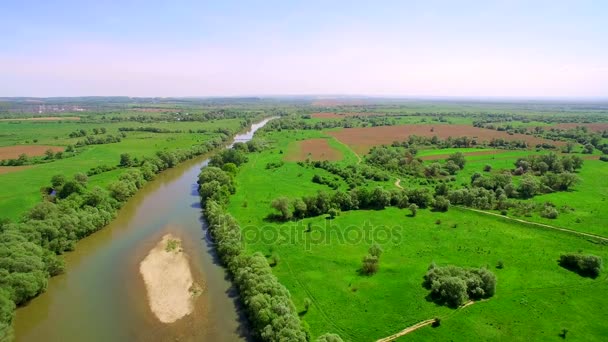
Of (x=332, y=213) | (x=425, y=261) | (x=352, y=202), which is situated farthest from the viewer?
(x=352, y=202)

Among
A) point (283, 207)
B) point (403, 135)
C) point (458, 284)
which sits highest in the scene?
point (403, 135)

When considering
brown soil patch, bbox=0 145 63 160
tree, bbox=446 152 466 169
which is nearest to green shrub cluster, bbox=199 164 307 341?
tree, bbox=446 152 466 169

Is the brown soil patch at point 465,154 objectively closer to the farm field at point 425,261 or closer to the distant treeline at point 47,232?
the farm field at point 425,261

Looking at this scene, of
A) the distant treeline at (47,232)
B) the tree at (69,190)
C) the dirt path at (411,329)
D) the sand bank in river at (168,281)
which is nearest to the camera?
the dirt path at (411,329)

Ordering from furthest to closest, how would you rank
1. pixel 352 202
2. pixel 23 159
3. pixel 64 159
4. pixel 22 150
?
pixel 22 150 < pixel 64 159 < pixel 23 159 < pixel 352 202

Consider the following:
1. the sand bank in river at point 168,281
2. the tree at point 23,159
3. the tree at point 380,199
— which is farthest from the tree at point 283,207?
the tree at point 23,159

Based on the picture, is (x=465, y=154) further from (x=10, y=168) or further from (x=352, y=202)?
(x=10, y=168)

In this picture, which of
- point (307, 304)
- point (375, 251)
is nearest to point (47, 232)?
point (307, 304)
